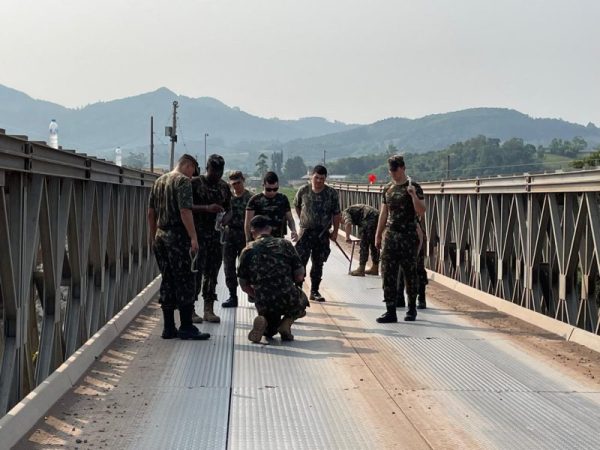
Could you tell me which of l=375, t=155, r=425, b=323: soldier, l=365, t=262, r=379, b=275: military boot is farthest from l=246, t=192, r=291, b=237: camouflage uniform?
l=365, t=262, r=379, b=275: military boot

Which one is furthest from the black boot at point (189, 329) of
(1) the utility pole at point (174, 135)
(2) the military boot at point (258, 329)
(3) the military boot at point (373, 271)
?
(1) the utility pole at point (174, 135)

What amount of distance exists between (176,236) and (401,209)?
2.99 meters

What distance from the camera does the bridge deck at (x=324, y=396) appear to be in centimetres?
559

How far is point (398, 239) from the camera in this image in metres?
10.5

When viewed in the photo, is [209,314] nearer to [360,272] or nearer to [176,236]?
[176,236]

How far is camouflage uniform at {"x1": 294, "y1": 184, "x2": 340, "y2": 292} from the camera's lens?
40.9 ft

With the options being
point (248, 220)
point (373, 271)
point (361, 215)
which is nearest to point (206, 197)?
point (248, 220)

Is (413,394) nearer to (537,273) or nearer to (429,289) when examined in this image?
(537,273)

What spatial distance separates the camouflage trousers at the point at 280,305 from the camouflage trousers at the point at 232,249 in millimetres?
2487

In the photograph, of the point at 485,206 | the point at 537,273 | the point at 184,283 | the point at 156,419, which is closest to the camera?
the point at 156,419

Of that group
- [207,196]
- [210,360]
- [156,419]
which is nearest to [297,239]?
[207,196]

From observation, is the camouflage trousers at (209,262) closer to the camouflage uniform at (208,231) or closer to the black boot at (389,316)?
the camouflage uniform at (208,231)

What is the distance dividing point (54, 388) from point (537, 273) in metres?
7.39

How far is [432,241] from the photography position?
725 inches
